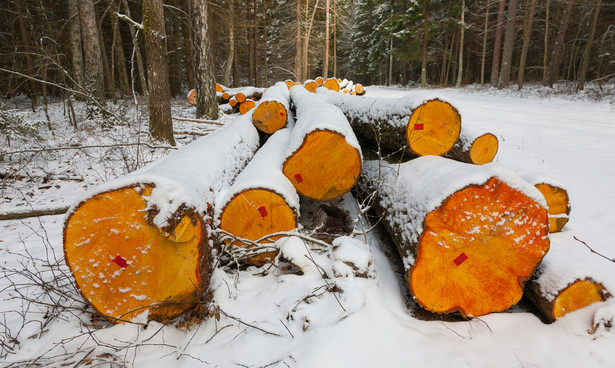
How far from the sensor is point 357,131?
384cm

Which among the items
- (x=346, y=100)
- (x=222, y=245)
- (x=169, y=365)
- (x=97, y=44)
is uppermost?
(x=97, y=44)

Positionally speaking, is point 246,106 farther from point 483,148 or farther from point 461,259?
point 461,259

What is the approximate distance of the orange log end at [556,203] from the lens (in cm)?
236

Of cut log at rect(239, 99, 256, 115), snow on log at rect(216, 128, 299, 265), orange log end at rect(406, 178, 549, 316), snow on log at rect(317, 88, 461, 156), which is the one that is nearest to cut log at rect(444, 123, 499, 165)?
snow on log at rect(317, 88, 461, 156)

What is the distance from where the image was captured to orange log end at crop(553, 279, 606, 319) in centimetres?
162

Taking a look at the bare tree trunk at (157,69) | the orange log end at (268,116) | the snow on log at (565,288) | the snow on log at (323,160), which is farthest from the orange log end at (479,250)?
the bare tree trunk at (157,69)

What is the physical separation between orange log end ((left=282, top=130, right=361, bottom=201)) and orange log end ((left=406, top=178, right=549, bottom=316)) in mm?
942

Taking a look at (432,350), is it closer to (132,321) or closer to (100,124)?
(132,321)

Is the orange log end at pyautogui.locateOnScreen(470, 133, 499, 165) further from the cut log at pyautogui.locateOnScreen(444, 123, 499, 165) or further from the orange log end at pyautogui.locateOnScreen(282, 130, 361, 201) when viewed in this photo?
the orange log end at pyautogui.locateOnScreen(282, 130, 361, 201)

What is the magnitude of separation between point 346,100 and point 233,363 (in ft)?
12.8

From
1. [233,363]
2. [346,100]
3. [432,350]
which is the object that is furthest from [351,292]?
[346,100]

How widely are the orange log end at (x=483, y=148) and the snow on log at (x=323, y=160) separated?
1649mm

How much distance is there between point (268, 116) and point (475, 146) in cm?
330

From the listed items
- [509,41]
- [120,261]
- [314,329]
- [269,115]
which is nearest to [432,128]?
[314,329]
